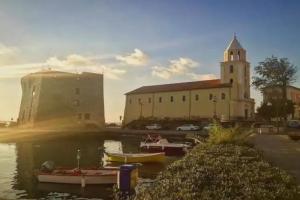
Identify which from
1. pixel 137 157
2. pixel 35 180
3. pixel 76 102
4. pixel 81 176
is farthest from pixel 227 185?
pixel 76 102

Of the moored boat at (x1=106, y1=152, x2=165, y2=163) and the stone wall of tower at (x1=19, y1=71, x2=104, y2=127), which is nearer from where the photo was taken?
the moored boat at (x1=106, y1=152, x2=165, y2=163)

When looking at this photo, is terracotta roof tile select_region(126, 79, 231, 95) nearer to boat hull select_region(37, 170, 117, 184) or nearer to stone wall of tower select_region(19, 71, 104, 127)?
stone wall of tower select_region(19, 71, 104, 127)

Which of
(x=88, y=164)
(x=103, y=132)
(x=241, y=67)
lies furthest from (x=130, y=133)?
(x=88, y=164)

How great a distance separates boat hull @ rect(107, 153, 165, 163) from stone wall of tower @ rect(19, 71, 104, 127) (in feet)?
156

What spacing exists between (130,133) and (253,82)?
22.5 meters

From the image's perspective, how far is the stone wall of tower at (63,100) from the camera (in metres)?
78.3

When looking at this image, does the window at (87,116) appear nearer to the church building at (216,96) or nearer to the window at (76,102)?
the window at (76,102)

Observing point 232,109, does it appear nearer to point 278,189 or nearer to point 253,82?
point 253,82

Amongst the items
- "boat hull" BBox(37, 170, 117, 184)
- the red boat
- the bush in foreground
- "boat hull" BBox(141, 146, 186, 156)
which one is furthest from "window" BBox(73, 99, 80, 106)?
the bush in foreground

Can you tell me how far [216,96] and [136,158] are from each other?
147 feet

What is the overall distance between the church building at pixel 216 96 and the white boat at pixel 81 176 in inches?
1958

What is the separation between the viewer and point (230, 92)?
71250 millimetres

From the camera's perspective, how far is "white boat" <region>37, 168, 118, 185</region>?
21.1 m

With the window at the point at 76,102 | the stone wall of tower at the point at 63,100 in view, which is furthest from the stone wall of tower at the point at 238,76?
the window at the point at 76,102
